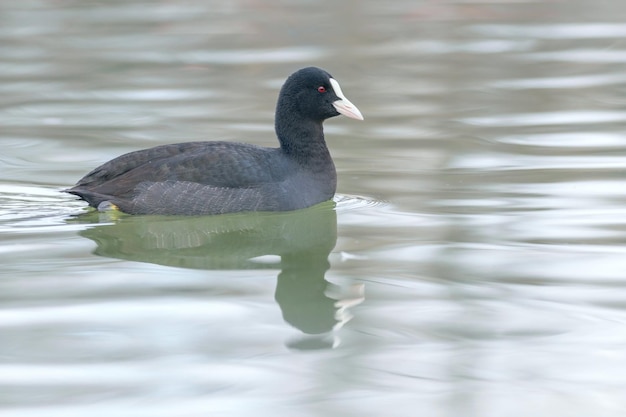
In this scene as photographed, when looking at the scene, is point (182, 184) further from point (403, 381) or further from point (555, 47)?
point (555, 47)

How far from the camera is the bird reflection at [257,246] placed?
632 centimetres

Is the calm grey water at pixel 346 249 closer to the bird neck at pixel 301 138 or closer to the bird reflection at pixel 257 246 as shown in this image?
the bird reflection at pixel 257 246

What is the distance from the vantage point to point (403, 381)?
519 cm

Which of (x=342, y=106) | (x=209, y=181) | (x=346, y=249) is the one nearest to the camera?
(x=346, y=249)

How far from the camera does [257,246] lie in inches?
304

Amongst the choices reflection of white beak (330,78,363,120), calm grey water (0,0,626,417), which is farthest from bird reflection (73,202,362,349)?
reflection of white beak (330,78,363,120)

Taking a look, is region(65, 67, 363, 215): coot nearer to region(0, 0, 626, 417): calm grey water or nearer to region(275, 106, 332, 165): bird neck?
region(275, 106, 332, 165): bird neck

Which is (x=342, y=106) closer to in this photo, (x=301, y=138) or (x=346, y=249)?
(x=301, y=138)

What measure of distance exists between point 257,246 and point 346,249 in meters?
0.57

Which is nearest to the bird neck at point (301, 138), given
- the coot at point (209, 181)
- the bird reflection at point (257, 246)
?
the coot at point (209, 181)

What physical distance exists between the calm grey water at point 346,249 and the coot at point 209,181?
0.13m

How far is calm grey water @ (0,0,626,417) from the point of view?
17.0 ft

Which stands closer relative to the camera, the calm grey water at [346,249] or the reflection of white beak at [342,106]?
the calm grey water at [346,249]

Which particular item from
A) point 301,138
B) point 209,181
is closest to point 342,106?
point 301,138
